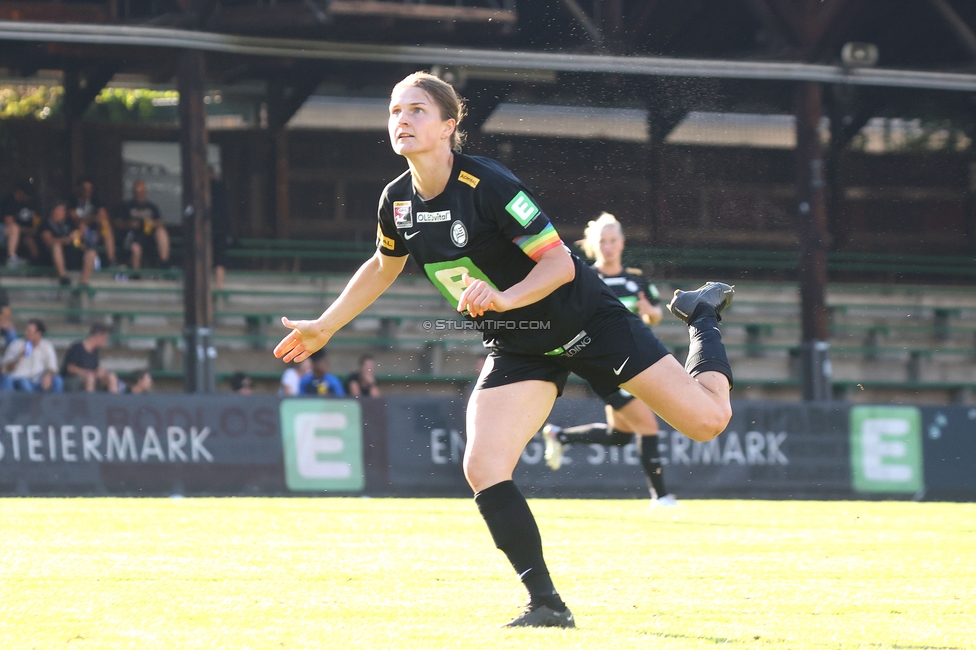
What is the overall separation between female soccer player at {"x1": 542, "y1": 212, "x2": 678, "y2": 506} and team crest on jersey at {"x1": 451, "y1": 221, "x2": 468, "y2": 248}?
4.94 metres

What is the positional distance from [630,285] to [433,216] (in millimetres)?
5343

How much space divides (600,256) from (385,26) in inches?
312

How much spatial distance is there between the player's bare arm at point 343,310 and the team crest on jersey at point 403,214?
283 millimetres

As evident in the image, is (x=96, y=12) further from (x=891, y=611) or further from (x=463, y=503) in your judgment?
(x=891, y=611)

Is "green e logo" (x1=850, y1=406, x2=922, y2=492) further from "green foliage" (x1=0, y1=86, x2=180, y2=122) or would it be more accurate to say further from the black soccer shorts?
"green foliage" (x1=0, y1=86, x2=180, y2=122)

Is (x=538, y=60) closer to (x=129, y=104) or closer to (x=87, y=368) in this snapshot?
(x=87, y=368)

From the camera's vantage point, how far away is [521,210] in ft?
15.6

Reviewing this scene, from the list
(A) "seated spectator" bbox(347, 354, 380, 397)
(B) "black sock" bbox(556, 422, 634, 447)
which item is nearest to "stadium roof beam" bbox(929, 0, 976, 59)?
(A) "seated spectator" bbox(347, 354, 380, 397)

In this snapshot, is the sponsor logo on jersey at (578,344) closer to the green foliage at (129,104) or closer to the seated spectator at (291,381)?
the seated spectator at (291,381)

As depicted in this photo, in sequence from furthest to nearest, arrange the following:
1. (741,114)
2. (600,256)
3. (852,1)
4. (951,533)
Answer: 1. (741,114)
2. (852,1)
3. (600,256)
4. (951,533)

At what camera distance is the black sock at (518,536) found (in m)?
4.75

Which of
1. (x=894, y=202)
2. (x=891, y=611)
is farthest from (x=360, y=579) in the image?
(x=894, y=202)

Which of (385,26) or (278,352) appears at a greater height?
(385,26)

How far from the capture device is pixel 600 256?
10.1m
